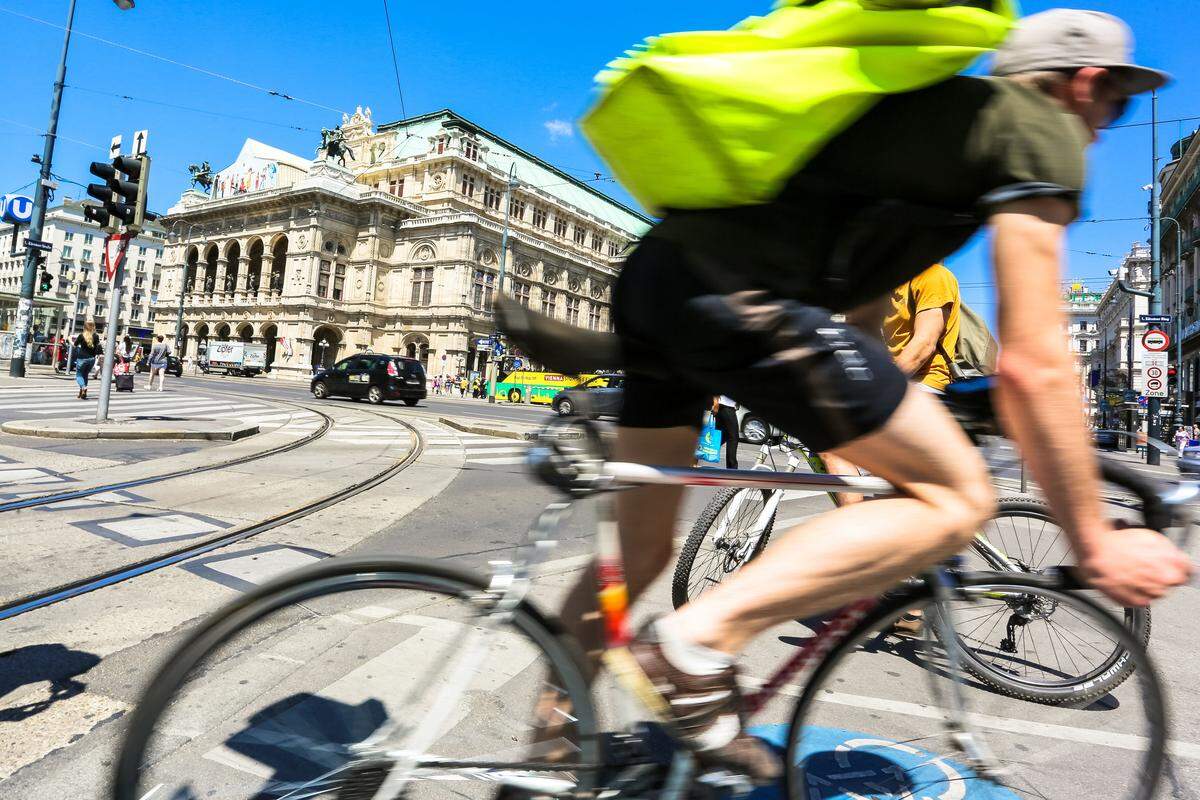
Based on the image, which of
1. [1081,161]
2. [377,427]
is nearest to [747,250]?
[1081,161]

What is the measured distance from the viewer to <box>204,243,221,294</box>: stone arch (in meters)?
63.8

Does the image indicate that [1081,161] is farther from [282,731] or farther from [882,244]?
[282,731]


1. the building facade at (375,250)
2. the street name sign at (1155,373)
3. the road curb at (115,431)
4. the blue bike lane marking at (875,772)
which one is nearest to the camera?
the blue bike lane marking at (875,772)

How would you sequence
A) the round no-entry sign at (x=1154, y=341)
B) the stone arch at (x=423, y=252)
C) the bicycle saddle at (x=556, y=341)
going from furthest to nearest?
the stone arch at (x=423, y=252)
the round no-entry sign at (x=1154, y=341)
the bicycle saddle at (x=556, y=341)

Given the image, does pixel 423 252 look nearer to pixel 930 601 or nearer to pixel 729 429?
pixel 729 429

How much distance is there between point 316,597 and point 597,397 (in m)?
0.67

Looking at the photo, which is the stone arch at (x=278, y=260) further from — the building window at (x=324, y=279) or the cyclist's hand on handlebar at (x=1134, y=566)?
the cyclist's hand on handlebar at (x=1134, y=566)

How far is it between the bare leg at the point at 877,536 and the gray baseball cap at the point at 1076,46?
0.64 meters

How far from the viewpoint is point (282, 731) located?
1259mm

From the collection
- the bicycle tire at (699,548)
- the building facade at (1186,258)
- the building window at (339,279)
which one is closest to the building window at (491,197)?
the building window at (339,279)

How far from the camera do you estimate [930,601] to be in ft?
4.73

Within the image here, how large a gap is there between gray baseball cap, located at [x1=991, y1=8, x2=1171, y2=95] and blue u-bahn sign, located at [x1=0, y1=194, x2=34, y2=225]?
79.8ft

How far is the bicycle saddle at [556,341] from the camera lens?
133cm

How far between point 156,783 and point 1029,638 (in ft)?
6.31
